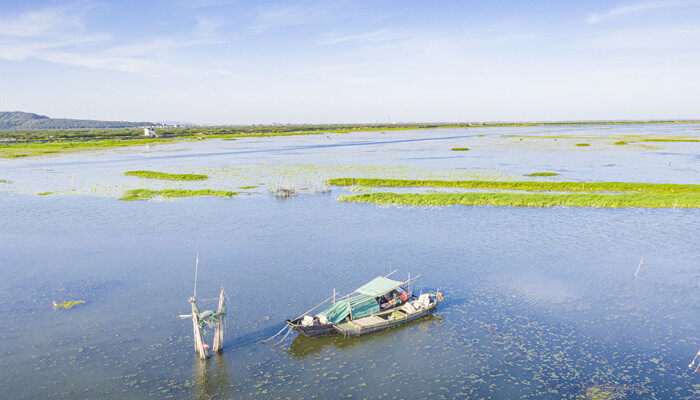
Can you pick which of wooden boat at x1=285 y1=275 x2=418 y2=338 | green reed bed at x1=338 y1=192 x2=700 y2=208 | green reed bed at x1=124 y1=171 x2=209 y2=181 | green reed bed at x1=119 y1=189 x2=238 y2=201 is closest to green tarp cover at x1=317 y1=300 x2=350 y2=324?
wooden boat at x1=285 y1=275 x2=418 y2=338

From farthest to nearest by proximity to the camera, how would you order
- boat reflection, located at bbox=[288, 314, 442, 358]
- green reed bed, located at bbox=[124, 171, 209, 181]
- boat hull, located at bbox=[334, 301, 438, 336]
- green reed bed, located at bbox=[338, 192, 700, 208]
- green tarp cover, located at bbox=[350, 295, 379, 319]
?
green reed bed, located at bbox=[124, 171, 209, 181]
green reed bed, located at bbox=[338, 192, 700, 208]
green tarp cover, located at bbox=[350, 295, 379, 319]
boat hull, located at bbox=[334, 301, 438, 336]
boat reflection, located at bbox=[288, 314, 442, 358]

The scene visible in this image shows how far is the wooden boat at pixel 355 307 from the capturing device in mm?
21703

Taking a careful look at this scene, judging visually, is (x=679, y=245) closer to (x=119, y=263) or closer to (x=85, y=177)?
(x=119, y=263)

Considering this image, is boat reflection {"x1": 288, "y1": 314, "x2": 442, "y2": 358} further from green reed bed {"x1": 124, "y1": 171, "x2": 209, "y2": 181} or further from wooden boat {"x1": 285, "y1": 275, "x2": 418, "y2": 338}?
green reed bed {"x1": 124, "y1": 171, "x2": 209, "y2": 181}

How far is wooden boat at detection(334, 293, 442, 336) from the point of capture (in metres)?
22.2

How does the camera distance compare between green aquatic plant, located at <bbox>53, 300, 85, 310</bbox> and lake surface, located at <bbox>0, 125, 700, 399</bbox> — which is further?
green aquatic plant, located at <bbox>53, 300, 85, 310</bbox>

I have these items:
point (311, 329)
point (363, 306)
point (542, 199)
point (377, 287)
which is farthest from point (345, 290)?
point (542, 199)

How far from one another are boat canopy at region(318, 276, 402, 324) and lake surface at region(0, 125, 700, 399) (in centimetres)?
143

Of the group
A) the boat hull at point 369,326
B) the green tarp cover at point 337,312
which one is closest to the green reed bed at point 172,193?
the green tarp cover at point 337,312

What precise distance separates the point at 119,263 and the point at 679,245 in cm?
4616

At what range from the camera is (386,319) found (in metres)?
23.5

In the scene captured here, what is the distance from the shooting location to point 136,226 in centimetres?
4269

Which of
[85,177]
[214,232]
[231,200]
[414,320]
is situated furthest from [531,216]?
[85,177]

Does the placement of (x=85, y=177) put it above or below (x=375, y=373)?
above
